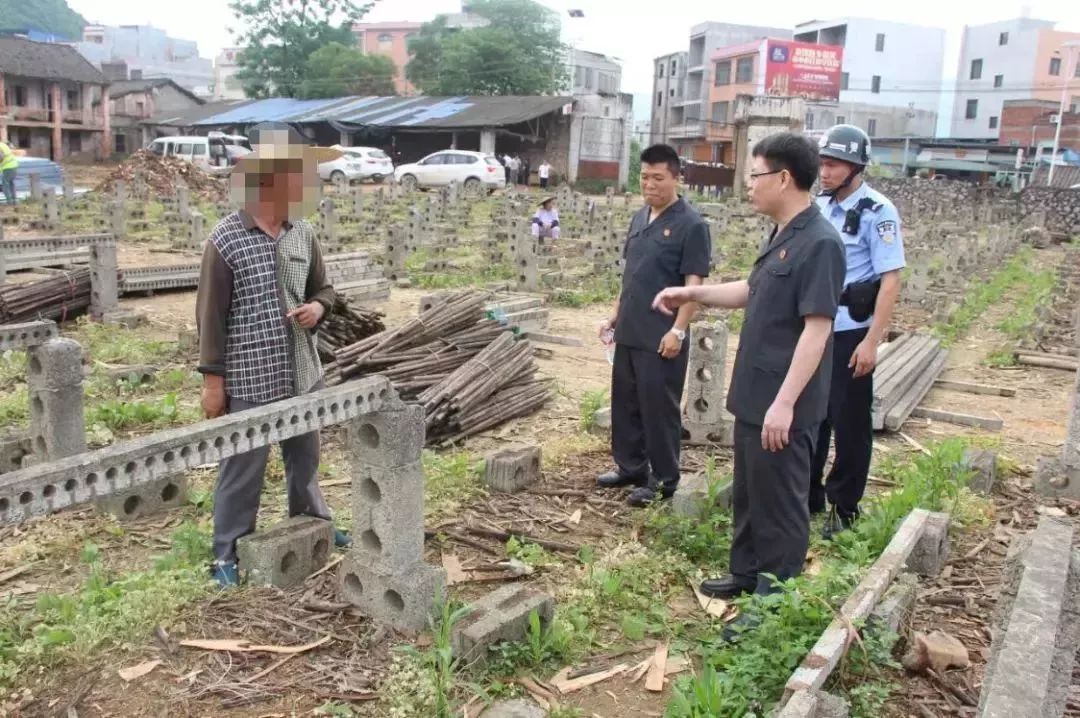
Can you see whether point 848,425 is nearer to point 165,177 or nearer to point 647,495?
point 647,495

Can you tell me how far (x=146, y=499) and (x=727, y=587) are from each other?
304cm

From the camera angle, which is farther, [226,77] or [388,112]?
[226,77]

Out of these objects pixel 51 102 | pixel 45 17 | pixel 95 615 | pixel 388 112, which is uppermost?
pixel 45 17

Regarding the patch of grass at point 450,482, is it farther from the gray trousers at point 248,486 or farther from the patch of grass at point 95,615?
the patch of grass at point 95,615

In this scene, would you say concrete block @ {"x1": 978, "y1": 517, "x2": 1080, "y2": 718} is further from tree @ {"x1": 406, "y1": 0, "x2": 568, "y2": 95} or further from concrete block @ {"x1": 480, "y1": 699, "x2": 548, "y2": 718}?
tree @ {"x1": 406, "y1": 0, "x2": 568, "y2": 95}

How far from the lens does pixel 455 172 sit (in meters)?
31.6

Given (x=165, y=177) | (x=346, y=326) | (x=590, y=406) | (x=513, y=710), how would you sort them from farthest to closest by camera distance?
(x=165, y=177) → (x=346, y=326) → (x=590, y=406) → (x=513, y=710)

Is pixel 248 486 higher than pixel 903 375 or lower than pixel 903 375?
higher

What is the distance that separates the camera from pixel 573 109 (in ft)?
125

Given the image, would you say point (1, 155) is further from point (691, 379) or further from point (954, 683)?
point (954, 683)

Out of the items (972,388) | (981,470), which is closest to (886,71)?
(972,388)

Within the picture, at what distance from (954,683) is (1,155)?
2139 centimetres

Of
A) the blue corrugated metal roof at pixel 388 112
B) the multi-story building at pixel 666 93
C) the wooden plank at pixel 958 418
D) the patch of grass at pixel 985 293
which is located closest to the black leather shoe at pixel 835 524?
the wooden plank at pixel 958 418

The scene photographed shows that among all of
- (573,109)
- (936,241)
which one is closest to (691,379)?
(936,241)
